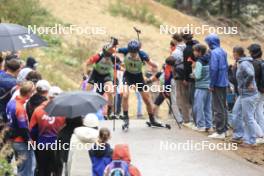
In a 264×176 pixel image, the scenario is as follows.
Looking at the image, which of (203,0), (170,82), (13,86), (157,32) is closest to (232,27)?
(203,0)

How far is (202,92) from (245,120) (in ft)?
4.15

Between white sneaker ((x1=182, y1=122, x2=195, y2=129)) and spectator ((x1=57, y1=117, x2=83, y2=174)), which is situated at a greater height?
spectator ((x1=57, y1=117, x2=83, y2=174))

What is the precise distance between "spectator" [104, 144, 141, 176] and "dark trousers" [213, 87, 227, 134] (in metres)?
4.98

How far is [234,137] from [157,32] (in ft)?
88.8

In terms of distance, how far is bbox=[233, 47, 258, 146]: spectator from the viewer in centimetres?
1276

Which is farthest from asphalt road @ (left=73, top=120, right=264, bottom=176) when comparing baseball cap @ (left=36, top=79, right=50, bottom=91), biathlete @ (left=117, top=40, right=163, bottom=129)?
baseball cap @ (left=36, top=79, right=50, bottom=91)

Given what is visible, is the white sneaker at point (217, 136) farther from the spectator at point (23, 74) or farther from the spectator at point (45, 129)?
the spectator at point (45, 129)

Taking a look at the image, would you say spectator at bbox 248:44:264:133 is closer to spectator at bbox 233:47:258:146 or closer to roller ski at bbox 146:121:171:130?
spectator at bbox 233:47:258:146

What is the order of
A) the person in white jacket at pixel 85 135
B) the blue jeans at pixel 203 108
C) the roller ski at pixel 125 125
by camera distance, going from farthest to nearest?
the roller ski at pixel 125 125, the blue jeans at pixel 203 108, the person in white jacket at pixel 85 135

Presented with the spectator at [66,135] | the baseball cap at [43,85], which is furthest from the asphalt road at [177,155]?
the baseball cap at [43,85]

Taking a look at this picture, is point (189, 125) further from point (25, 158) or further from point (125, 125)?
point (25, 158)

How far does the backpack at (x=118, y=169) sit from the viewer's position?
8.67 metres

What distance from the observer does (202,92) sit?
1390 cm

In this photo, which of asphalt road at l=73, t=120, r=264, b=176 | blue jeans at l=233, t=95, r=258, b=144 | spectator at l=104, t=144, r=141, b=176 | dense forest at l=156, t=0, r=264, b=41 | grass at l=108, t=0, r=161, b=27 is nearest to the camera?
spectator at l=104, t=144, r=141, b=176
